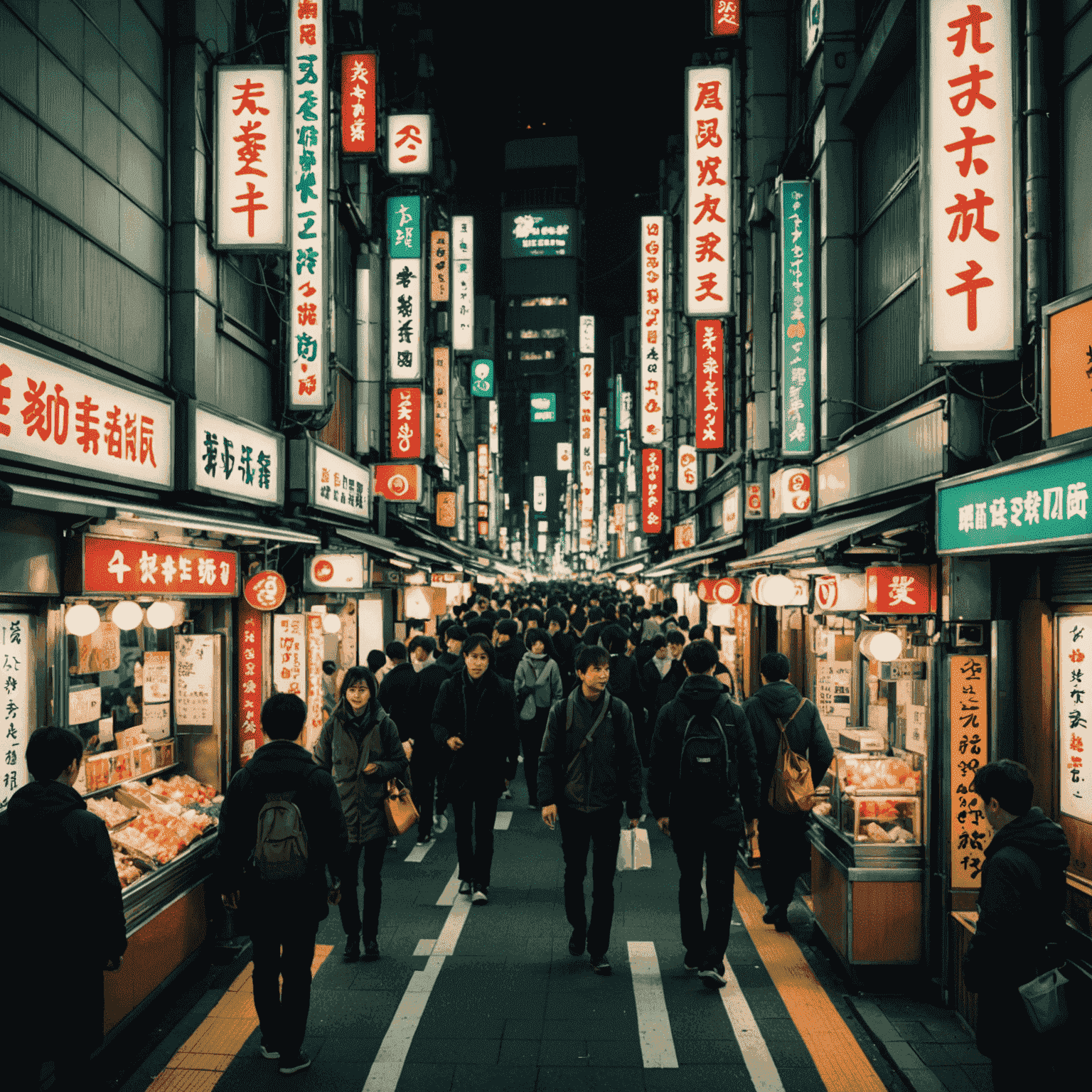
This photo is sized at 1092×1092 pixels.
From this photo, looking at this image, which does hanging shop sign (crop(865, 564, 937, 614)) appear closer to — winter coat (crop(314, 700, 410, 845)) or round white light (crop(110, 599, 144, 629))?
winter coat (crop(314, 700, 410, 845))

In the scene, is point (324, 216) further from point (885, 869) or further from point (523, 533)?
point (523, 533)

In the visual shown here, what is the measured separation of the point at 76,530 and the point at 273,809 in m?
2.72

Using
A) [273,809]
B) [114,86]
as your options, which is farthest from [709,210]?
[273,809]

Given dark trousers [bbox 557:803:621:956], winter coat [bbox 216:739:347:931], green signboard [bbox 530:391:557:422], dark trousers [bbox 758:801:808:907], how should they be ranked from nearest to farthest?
winter coat [bbox 216:739:347:931], dark trousers [bbox 557:803:621:956], dark trousers [bbox 758:801:808:907], green signboard [bbox 530:391:557:422]

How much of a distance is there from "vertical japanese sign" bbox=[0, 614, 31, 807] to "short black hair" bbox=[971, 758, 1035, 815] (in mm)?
5661

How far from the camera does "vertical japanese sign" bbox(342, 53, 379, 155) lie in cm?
1460

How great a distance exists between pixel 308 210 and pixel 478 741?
24.2 feet

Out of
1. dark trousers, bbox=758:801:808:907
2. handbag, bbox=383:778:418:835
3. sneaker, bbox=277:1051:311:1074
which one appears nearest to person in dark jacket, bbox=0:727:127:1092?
sneaker, bbox=277:1051:311:1074

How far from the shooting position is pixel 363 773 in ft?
23.1

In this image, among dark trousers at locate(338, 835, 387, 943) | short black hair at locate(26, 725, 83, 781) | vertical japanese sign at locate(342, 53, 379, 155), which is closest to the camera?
short black hair at locate(26, 725, 83, 781)

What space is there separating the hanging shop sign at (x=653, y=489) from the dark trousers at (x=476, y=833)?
78.1ft

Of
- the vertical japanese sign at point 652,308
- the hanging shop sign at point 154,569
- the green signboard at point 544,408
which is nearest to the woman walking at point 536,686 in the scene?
the hanging shop sign at point 154,569

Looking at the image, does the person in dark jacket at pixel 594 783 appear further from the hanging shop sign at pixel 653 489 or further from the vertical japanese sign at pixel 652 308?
the hanging shop sign at pixel 653 489

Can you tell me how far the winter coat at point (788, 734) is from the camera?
7848mm
